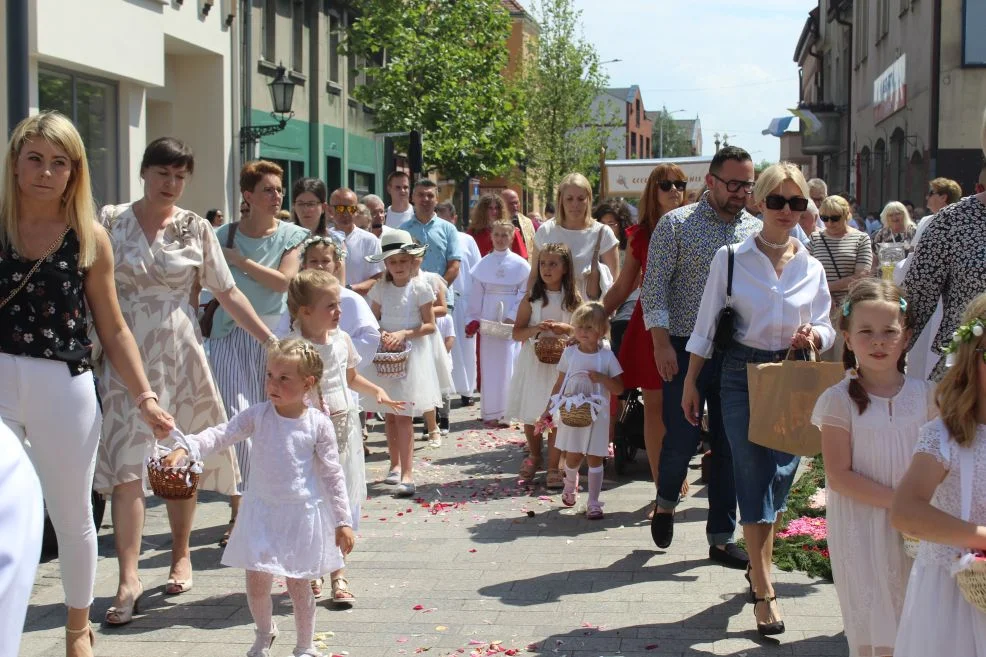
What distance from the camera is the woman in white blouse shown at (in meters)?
5.73

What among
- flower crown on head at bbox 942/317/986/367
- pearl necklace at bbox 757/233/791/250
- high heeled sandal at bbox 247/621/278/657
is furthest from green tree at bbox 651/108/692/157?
flower crown on head at bbox 942/317/986/367

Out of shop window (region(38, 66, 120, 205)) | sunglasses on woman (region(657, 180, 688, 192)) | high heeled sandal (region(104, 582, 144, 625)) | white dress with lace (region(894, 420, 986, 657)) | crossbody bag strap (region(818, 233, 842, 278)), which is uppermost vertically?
shop window (region(38, 66, 120, 205))

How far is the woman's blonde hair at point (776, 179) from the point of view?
5730 millimetres

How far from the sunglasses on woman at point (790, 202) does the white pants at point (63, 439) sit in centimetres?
298

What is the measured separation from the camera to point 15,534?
1.90 m

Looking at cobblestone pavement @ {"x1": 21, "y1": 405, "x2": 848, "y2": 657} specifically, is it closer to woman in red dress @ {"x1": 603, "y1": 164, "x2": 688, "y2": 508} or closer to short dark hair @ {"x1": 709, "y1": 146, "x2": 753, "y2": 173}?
woman in red dress @ {"x1": 603, "y1": 164, "x2": 688, "y2": 508}

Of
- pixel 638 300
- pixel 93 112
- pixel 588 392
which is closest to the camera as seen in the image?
pixel 638 300

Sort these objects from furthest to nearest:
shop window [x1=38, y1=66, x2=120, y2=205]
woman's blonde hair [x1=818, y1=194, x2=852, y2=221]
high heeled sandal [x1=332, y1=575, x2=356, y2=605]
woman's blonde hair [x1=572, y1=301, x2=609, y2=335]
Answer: shop window [x1=38, y1=66, x2=120, y2=205] → woman's blonde hair [x1=818, y1=194, x2=852, y2=221] → woman's blonde hair [x1=572, y1=301, x2=609, y2=335] → high heeled sandal [x1=332, y1=575, x2=356, y2=605]

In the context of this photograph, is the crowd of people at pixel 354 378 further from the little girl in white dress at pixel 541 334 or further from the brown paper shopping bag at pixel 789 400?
the little girl in white dress at pixel 541 334

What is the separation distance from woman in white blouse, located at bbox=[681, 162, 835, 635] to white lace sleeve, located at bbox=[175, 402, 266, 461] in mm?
1991

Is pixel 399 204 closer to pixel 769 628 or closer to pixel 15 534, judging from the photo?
pixel 769 628

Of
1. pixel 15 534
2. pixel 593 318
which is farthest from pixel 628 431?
pixel 15 534

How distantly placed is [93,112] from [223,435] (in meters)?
12.0

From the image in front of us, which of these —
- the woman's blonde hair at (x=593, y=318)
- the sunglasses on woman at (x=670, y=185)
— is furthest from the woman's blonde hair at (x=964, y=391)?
the woman's blonde hair at (x=593, y=318)
